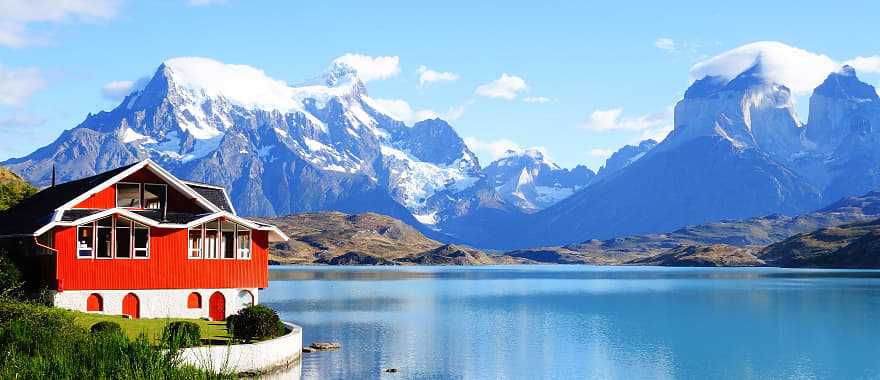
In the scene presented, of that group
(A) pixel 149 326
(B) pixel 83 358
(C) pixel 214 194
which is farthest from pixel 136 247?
(B) pixel 83 358

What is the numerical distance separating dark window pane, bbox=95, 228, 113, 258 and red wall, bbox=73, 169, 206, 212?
2.57m

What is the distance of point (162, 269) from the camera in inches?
2655

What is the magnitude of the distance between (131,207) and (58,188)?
1133 cm

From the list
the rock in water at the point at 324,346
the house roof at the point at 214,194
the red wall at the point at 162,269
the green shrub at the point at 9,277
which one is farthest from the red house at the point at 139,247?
the rock in water at the point at 324,346

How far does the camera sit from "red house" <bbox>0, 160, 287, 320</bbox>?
210ft


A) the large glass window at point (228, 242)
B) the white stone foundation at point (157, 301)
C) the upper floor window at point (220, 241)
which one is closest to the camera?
the white stone foundation at point (157, 301)

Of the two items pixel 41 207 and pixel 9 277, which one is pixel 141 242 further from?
pixel 41 207

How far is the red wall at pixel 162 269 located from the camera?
6362cm

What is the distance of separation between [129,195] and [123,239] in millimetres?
4747

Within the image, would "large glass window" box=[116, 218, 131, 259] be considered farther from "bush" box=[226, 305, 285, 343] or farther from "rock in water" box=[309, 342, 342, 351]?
"rock in water" box=[309, 342, 342, 351]

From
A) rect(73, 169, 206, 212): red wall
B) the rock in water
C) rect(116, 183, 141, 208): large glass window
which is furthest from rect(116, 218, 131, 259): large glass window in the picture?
the rock in water

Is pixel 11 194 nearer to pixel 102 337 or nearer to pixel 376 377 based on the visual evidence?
pixel 376 377

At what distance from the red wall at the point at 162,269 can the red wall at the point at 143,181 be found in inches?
135

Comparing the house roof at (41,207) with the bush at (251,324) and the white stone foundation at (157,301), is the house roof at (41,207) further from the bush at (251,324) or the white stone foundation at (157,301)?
the bush at (251,324)
